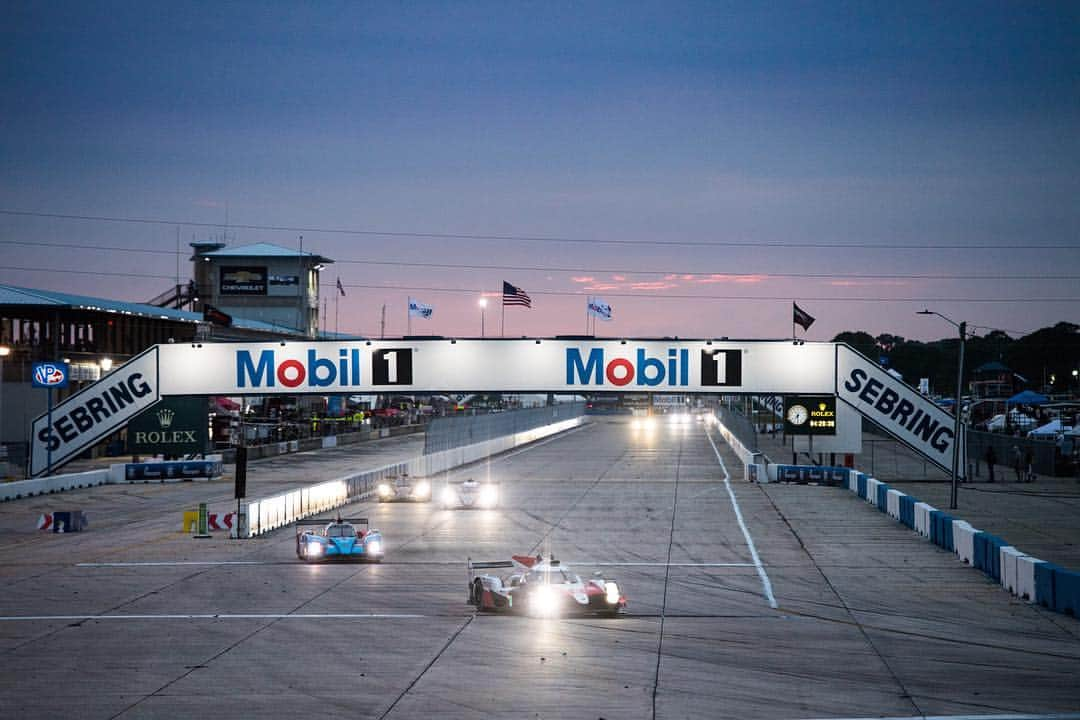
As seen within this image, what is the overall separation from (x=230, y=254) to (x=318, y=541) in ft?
407

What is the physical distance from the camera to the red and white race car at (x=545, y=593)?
2483 centimetres

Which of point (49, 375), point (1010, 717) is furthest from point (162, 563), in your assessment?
point (49, 375)

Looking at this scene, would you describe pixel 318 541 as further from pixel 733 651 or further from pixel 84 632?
pixel 733 651

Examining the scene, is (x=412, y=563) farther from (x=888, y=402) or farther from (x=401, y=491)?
(x=888, y=402)

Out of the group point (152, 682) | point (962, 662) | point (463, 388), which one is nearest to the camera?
point (152, 682)

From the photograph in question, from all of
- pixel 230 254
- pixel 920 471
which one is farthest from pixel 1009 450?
pixel 230 254

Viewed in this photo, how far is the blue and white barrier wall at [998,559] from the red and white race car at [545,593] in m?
9.41

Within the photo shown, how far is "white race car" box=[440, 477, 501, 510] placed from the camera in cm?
4944

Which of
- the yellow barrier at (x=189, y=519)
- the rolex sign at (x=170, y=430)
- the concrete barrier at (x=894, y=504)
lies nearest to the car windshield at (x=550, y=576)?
A: the yellow barrier at (x=189, y=519)

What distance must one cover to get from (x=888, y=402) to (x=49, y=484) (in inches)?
1592

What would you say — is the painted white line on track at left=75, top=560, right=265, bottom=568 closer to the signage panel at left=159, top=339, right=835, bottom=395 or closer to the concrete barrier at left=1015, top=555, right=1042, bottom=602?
the concrete barrier at left=1015, top=555, right=1042, bottom=602

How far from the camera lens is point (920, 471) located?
7506 cm

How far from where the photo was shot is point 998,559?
1174 inches

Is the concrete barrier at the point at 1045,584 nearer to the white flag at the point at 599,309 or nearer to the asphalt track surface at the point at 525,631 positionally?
the asphalt track surface at the point at 525,631
